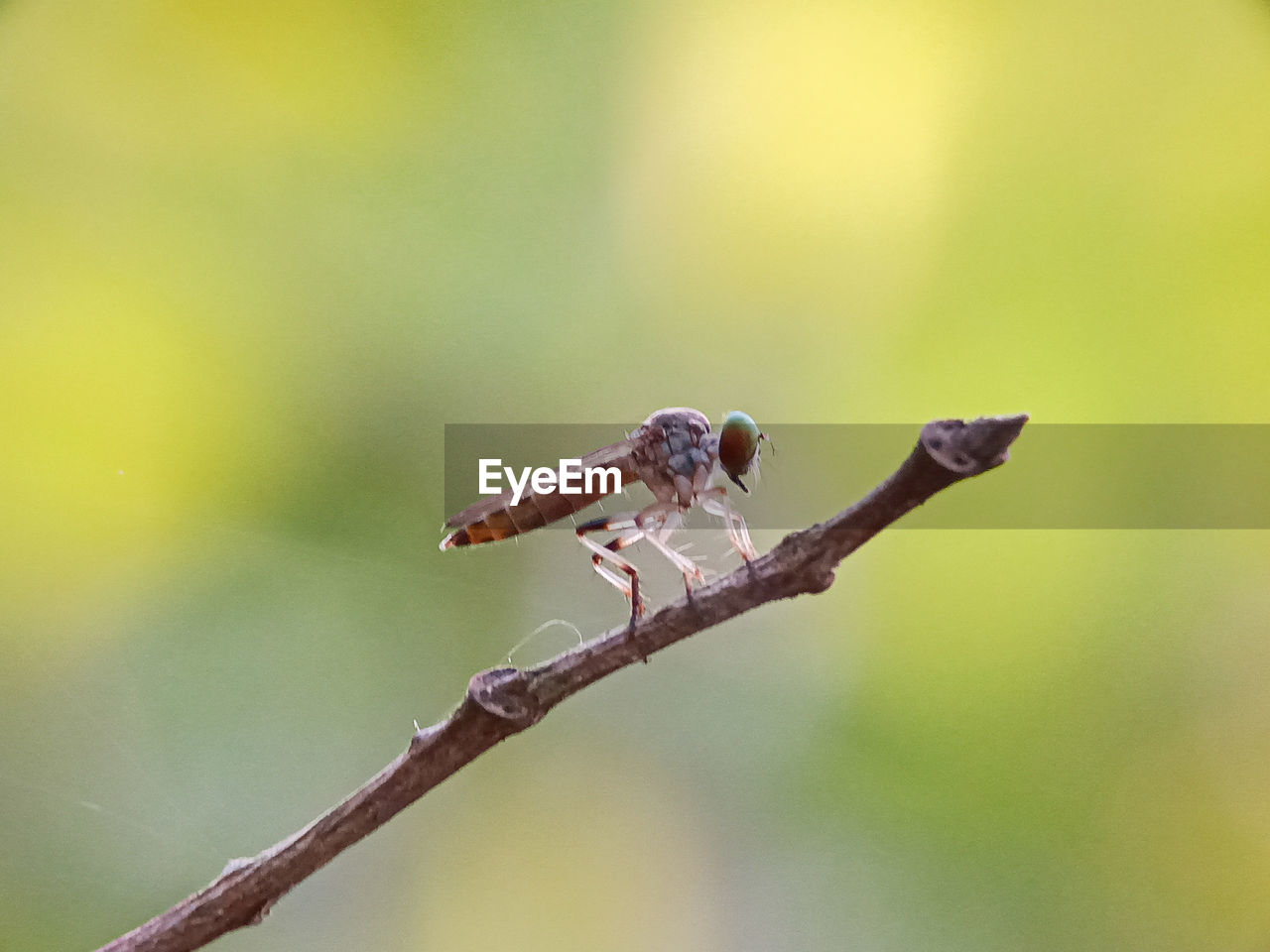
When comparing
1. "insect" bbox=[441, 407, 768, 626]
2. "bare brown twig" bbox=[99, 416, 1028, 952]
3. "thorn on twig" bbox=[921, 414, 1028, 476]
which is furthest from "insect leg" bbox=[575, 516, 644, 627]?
"thorn on twig" bbox=[921, 414, 1028, 476]

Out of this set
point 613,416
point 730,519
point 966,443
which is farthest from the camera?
point 613,416

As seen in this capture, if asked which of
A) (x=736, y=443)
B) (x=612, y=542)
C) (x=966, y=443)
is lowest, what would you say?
(x=612, y=542)

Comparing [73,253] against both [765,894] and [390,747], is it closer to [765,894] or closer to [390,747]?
[390,747]

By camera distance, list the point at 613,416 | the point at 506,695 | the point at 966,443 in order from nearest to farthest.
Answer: the point at 966,443 < the point at 506,695 < the point at 613,416

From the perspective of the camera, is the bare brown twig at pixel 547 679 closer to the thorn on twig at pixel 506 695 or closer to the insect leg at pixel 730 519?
the thorn on twig at pixel 506 695

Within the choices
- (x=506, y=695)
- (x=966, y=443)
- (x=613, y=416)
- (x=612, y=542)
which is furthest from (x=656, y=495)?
(x=966, y=443)

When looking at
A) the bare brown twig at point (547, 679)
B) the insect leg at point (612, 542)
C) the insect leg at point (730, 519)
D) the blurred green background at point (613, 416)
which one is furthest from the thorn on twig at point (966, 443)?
the blurred green background at point (613, 416)

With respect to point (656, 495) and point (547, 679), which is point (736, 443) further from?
point (547, 679)
